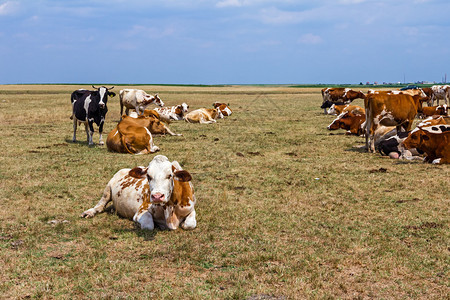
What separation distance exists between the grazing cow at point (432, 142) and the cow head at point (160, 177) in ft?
27.2

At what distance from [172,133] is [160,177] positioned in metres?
12.5

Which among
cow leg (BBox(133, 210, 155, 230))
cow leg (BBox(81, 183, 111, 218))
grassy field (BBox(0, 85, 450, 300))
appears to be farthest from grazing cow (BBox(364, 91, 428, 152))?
cow leg (BBox(133, 210, 155, 230))

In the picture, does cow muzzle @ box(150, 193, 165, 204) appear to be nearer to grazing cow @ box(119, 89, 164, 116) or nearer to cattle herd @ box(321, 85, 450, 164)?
cattle herd @ box(321, 85, 450, 164)

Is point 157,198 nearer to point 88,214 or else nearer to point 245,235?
point 245,235

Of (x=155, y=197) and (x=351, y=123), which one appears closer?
(x=155, y=197)

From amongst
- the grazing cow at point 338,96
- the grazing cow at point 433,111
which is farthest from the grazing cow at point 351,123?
the grazing cow at point 338,96

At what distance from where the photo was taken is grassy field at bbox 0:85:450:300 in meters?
4.95

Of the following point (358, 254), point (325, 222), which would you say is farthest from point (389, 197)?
point (358, 254)

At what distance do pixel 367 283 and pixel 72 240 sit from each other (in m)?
4.28

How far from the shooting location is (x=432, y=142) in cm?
1207

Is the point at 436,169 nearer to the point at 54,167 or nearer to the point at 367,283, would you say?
the point at 367,283

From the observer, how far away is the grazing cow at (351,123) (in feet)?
61.2

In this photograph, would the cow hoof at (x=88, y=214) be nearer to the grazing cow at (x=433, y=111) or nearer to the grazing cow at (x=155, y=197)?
the grazing cow at (x=155, y=197)

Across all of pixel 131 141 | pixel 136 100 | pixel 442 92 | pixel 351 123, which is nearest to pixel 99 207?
pixel 131 141
